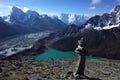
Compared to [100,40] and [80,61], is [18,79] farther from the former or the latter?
[100,40]

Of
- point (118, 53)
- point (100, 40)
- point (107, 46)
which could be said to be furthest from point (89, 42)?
point (118, 53)

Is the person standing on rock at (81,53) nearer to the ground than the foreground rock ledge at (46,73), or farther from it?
farther from it

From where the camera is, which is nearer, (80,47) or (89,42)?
(80,47)

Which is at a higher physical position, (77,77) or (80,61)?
(80,61)

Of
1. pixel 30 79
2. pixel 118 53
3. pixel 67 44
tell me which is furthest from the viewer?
pixel 67 44

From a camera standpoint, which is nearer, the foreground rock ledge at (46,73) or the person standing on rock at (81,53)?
the foreground rock ledge at (46,73)

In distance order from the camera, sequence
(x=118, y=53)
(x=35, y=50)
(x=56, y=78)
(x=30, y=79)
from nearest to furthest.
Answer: (x=30, y=79) → (x=56, y=78) → (x=118, y=53) → (x=35, y=50)

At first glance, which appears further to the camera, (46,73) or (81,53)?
(46,73)

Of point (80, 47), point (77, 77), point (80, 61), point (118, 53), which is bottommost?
point (118, 53)

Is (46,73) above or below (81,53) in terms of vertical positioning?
below

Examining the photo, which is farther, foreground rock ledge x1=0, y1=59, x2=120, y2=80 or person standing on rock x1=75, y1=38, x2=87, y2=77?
person standing on rock x1=75, y1=38, x2=87, y2=77

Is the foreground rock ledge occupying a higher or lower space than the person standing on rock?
lower
